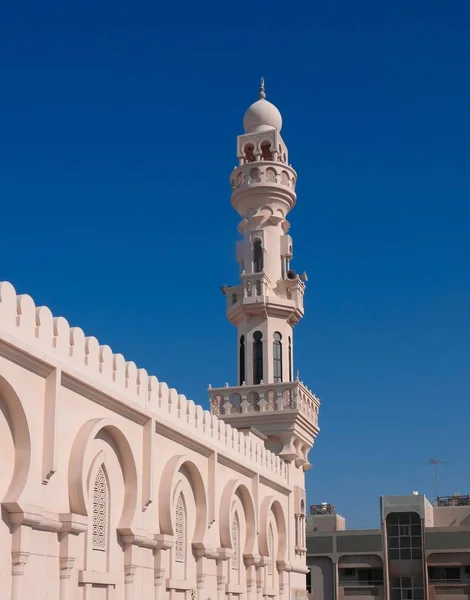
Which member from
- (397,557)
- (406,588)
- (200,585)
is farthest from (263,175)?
(406,588)

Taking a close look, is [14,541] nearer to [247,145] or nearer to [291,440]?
[291,440]

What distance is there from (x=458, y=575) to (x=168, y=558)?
5053cm

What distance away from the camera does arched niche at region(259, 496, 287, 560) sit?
30.0 meters

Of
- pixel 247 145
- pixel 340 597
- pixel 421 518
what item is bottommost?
pixel 340 597

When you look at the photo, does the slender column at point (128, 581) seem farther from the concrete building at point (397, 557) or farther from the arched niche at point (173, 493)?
the concrete building at point (397, 557)

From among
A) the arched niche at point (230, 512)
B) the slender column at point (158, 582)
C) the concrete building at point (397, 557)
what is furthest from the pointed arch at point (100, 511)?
the concrete building at point (397, 557)

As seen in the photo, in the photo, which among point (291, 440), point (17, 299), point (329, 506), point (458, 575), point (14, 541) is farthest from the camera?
point (329, 506)

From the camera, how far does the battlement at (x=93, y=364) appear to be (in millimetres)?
16250

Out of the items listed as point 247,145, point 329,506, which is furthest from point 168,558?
point 329,506

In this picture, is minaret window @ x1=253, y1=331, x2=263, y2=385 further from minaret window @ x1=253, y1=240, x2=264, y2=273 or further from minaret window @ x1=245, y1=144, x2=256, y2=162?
minaret window @ x1=245, y1=144, x2=256, y2=162

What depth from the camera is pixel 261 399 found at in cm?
3434

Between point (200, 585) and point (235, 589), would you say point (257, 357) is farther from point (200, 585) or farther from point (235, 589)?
point (200, 585)

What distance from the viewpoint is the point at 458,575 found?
222ft

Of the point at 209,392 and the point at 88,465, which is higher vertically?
the point at 209,392
